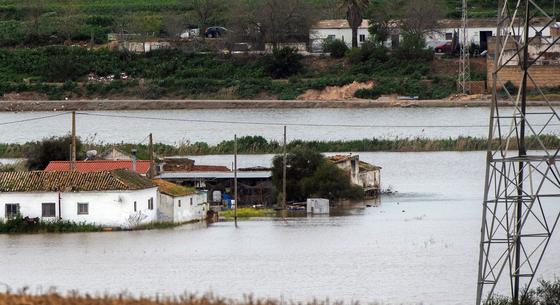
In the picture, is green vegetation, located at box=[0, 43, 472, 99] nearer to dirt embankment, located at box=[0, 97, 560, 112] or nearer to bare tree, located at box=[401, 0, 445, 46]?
dirt embankment, located at box=[0, 97, 560, 112]

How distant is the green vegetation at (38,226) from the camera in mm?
37656

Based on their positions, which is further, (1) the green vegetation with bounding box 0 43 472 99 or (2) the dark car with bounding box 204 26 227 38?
(2) the dark car with bounding box 204 26 227 38

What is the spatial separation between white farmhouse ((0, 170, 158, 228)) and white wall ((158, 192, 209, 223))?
1499mm

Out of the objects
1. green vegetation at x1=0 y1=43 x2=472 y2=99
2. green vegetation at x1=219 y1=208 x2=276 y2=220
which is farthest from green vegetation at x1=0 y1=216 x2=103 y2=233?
green vegetation at x1=0 y1=43 x2=472 y2=99

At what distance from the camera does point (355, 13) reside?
9288 cm

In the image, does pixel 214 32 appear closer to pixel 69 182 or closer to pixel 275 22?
pixel 275 22

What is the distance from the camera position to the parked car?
93.8 meters

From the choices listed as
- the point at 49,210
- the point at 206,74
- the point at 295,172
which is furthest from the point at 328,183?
the point at 206,74

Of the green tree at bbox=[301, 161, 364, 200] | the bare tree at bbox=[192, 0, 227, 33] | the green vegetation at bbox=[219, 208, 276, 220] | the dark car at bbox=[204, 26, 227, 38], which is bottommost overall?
the green vegetation at bbox=[219, 208, 276, 220]

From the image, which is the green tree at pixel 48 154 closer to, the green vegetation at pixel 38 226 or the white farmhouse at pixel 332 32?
the green vegetation at pixel 38 226

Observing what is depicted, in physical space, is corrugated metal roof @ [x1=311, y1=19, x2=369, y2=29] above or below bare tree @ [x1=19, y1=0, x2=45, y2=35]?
below

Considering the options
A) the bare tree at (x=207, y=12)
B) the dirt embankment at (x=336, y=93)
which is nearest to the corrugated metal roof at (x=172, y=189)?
the dirt embankment at (x=336, y=93)

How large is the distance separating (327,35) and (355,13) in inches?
217

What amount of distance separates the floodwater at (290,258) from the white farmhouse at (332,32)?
52146mm
